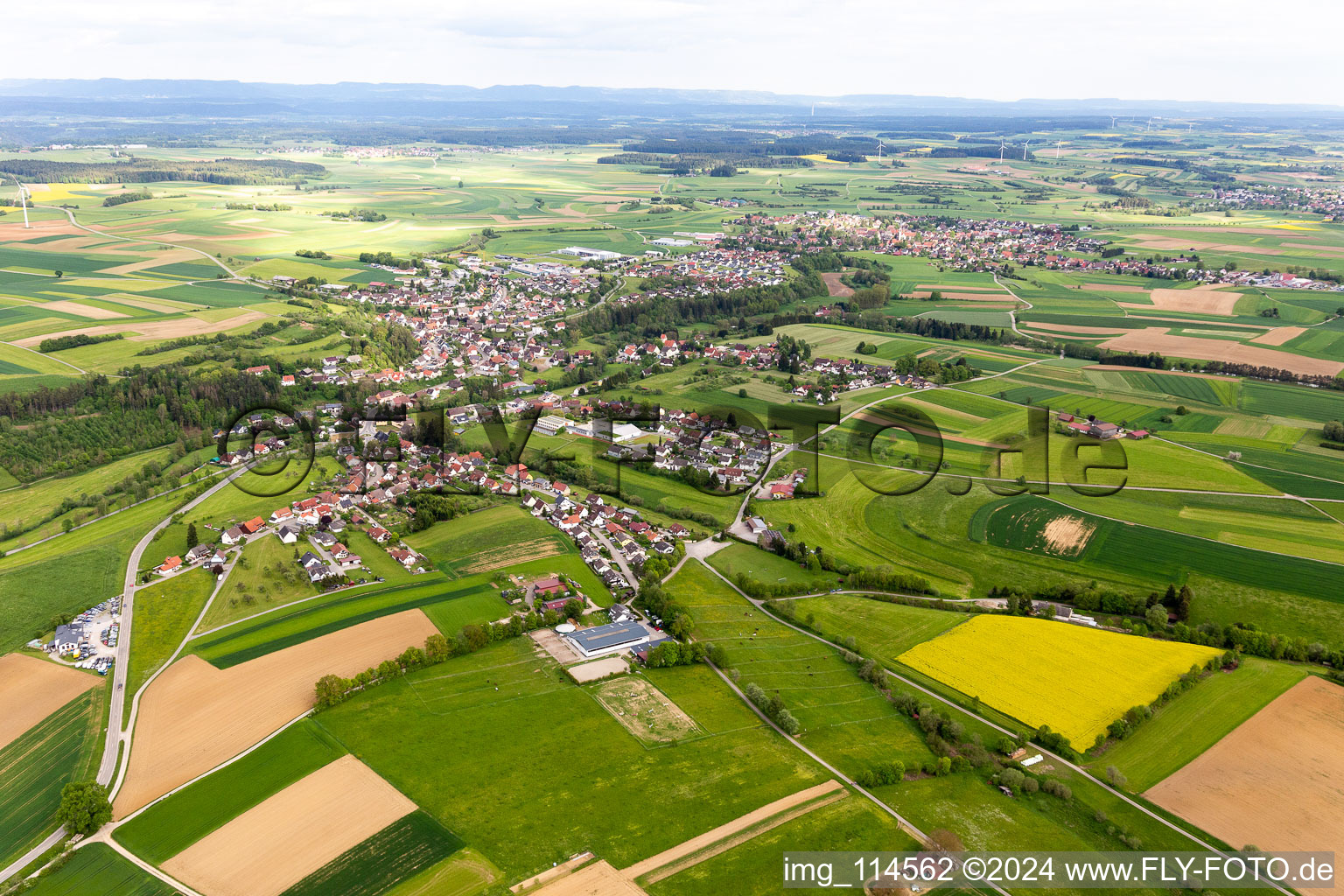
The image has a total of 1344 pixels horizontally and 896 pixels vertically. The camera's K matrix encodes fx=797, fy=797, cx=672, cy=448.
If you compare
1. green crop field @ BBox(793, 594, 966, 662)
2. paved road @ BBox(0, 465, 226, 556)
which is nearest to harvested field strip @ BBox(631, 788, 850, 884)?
green crop field @ BBox(793, 594, 966, 662)

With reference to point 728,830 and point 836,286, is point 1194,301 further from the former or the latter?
point 728,830

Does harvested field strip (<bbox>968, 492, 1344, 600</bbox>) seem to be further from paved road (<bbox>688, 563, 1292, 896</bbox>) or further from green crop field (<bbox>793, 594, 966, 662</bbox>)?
paved road (<bbox>688, 563, 1292, 896</bbox>)

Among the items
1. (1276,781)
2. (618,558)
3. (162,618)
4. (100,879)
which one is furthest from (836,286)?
(100,879)

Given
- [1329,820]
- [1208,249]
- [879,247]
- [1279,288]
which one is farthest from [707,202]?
[1329,820]

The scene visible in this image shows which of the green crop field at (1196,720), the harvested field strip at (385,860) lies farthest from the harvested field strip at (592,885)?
the green crop field at (1196,720)

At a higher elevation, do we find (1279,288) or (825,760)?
(1279,288)

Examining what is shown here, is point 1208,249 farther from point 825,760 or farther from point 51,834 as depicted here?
point 51,834

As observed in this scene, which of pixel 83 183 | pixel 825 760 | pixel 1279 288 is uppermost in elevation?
pixel 83 183
